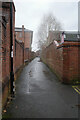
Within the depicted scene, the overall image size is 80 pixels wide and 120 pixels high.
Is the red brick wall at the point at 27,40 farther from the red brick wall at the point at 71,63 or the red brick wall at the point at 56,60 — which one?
the red brick wall at the point at 71,63

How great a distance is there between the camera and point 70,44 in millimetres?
5562

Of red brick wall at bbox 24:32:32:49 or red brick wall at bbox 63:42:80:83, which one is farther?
red brick wall at bbox 24:32:32:49

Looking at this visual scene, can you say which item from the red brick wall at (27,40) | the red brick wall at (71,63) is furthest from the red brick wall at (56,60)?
the red brick wall at (27,40)

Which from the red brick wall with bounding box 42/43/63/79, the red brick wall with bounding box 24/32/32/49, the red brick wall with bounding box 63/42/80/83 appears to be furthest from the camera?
the red brick wall with bounding box 24/32/32/49

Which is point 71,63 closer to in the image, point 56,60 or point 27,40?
point 56,60

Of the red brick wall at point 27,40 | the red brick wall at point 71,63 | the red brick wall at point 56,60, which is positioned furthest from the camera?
the red brick wall at point 27,40

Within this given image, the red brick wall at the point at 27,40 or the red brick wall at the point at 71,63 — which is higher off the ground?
the red brick wall at the point at 27,40

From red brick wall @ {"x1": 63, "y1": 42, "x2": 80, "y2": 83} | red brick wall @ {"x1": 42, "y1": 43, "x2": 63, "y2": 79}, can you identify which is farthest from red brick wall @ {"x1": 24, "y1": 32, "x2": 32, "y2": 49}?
red brick wall @ {"x1": 63, "y1": 42, "x2": 80, "y2": 83}

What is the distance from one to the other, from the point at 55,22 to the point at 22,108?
2868 centimetres

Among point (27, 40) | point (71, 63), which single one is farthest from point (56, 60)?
point (27, 40)

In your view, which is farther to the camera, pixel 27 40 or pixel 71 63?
pixel 27 40

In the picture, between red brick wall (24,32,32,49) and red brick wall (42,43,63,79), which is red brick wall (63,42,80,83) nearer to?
red brick wall (42,43,63,79)

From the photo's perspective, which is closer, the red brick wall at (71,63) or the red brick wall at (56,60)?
the red brick wall at (71,63)

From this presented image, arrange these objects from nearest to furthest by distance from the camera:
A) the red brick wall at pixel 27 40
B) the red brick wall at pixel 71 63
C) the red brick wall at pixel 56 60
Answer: the red brick wall at pixel 71 63 < the red brick wall at pixel 56 60 < the red brick wall at pixel 27 40
